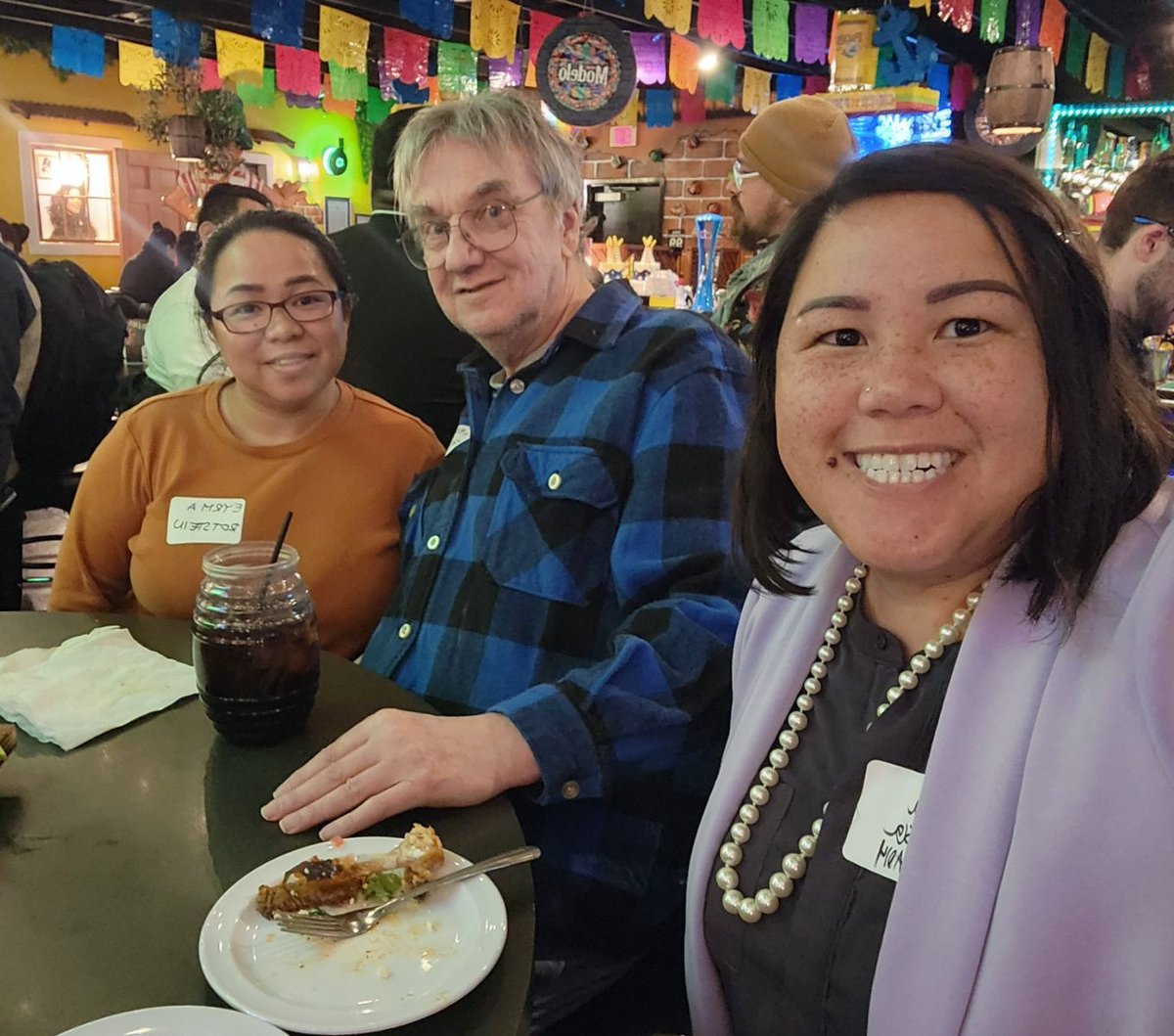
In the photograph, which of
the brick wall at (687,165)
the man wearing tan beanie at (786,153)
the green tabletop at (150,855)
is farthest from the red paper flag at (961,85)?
the green tabletop at (150,855)

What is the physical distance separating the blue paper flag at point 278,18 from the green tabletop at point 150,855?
16.2 feet

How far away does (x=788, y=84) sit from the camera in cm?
863

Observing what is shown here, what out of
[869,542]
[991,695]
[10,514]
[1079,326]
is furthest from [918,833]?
[10,514]

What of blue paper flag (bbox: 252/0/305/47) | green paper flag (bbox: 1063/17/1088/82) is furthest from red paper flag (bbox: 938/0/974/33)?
blue paper flag (bbox: 252/0/305/47)

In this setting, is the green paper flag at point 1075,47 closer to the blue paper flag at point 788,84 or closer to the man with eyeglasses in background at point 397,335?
the blue paper flag at point 788,84

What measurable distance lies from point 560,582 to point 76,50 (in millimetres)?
6674

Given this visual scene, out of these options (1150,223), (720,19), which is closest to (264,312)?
(1150,223)

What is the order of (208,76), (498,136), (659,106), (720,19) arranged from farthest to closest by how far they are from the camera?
(208,76) < (659,106) < (720,19) < (498,136)

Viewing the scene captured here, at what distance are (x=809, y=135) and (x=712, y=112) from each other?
22.5 ft

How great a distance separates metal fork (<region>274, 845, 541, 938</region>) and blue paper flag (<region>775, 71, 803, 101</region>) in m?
8.83

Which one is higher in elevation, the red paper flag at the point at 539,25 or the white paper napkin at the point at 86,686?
the red paper flag at the point at 539,25

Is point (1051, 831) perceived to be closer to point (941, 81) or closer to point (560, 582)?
point (560, 582)

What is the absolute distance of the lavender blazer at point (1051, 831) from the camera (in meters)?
0.75

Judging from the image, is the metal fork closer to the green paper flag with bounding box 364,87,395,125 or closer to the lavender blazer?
the lavender blazer
